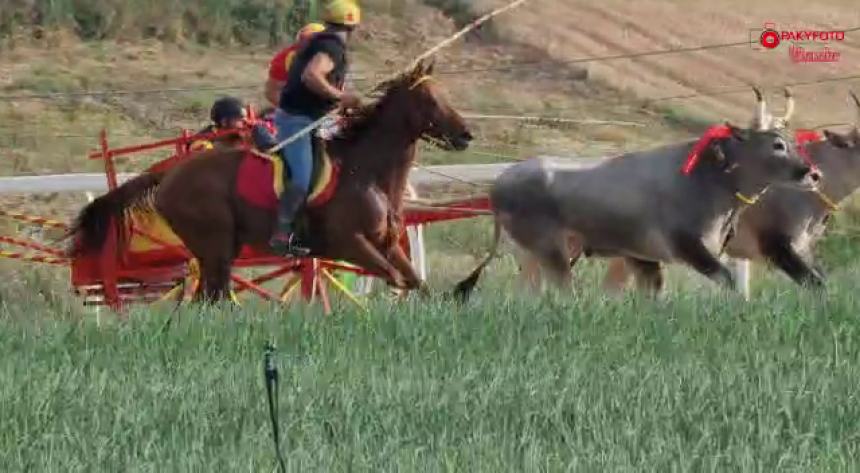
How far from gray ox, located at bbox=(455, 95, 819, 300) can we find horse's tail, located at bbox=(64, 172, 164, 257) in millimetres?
2244

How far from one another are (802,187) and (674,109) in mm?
21068

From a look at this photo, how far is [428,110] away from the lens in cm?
1396

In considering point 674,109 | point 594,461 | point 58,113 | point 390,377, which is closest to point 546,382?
point 390,377

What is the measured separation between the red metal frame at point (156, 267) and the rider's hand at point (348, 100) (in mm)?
1097

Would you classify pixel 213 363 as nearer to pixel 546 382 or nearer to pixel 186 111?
pixel 546 382

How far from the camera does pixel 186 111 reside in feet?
100

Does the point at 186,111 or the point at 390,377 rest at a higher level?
the point at 390,377

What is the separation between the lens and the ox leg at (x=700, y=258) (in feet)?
46.1

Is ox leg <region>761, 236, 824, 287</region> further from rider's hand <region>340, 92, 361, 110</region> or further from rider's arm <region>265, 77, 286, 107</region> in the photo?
rider's arm <region>265, 77, 286, 107</region>

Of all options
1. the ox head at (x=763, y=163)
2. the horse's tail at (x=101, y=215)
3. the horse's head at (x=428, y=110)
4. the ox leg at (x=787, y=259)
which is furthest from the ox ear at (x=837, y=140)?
the horse's tail at (x=101, y=215)

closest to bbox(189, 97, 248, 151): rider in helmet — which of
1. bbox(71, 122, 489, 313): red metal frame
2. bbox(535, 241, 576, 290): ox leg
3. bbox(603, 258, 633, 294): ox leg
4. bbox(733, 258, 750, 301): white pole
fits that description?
bbox(71, 122, 489, 313): red metal frame

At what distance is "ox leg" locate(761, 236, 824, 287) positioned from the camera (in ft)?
47.8

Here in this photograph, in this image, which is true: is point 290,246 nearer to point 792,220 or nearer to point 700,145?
point 700,145

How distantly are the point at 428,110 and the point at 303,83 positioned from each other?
2.57ft
